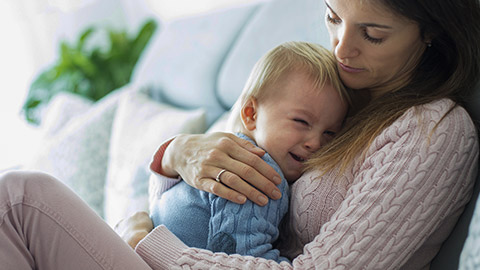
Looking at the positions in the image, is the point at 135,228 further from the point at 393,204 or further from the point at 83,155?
the point at 83,155

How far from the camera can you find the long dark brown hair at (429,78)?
981 millimetres

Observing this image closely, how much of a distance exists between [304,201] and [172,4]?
2405mm

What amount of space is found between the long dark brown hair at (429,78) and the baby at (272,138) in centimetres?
6

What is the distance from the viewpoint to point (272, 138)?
1132 millimetres

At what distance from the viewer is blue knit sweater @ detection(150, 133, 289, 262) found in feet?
3.26

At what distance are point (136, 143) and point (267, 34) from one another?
623 millimetres

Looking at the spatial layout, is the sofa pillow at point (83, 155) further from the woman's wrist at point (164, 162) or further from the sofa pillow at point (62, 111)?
the woman's wrist at point (164, 162)

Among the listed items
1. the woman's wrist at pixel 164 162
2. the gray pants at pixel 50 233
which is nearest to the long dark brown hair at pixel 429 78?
the woman's wrist at pixel 164 162

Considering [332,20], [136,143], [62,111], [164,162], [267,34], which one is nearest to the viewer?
[332,20]

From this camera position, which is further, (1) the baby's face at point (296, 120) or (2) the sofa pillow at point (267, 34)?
(2) the sofa pillow at point (267, 34)

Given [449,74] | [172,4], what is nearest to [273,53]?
[449,74]

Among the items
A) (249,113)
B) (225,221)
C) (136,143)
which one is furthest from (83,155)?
(225,221)

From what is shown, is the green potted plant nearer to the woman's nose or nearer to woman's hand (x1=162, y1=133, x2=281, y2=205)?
woman's hand (x1=162, y1=133, x2=281, y2=205)

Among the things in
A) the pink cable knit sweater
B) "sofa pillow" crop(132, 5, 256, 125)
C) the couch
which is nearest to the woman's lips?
the pink cable knit sweater
